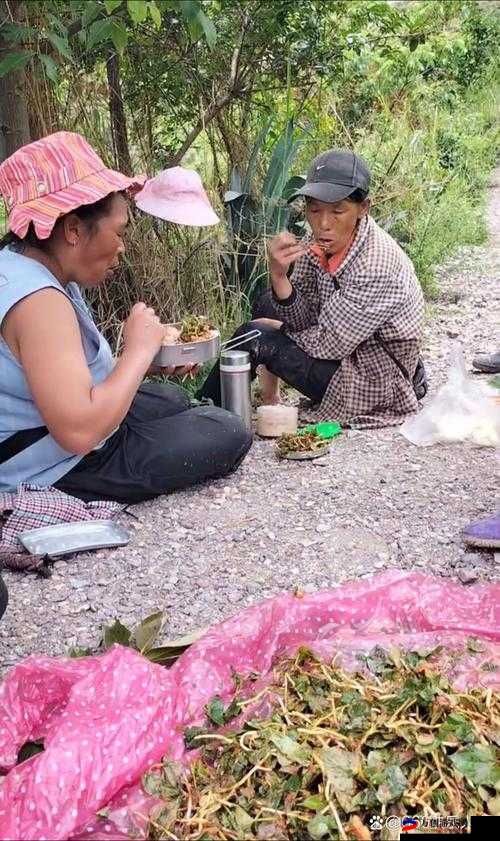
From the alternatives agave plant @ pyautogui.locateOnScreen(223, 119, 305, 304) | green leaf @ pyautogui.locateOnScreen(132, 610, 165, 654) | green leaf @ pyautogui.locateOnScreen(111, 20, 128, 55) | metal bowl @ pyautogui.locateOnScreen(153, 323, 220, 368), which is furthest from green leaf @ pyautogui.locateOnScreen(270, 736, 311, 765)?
agave plant @ pyautogui.locateOnScreen(223, 119, 305, 304)

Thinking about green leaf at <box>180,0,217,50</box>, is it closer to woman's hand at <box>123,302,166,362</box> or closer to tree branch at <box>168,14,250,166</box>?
woman's hand at <box>123,302,166,362</box>

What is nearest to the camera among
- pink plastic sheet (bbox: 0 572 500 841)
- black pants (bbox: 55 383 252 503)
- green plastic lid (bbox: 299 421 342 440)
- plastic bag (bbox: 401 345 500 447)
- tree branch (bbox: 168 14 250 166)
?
pink plastic sheet (bbox: 0 572 500 841)

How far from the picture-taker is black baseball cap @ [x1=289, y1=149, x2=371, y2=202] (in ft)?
11.6

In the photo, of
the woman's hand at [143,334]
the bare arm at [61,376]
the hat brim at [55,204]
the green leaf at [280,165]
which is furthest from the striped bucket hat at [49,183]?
the green leaf at [280,165]

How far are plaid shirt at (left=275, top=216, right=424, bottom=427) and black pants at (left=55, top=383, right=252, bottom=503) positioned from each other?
665 millimetres

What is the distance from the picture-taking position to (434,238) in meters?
6.41

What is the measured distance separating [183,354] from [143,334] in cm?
49

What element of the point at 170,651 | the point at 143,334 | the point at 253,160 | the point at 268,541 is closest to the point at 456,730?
the point at 170,651

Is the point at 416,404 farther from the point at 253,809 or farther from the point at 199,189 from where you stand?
the point at 253,809

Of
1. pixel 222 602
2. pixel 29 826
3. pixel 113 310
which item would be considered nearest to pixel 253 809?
pixel 29 826

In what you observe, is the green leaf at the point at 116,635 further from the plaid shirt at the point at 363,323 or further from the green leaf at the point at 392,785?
the plaid shirt at the point at 363,323

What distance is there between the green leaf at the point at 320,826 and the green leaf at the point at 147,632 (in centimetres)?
82

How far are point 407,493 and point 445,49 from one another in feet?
23.6

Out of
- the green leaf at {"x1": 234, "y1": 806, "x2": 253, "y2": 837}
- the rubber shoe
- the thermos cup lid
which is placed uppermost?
the green leaf at {"x1": 234, "y1": 806, "x2": 253, "y2": 837}
